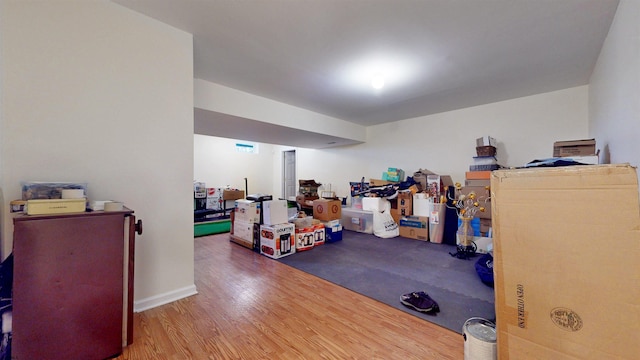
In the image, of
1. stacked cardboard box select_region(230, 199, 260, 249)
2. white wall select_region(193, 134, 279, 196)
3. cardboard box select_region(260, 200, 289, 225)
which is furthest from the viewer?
white wall select_region(193, 134, 279, 196)

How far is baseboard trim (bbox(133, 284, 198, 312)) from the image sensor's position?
2.03 m

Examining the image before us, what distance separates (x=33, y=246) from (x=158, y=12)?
197cm

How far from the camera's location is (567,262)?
0.93 meters

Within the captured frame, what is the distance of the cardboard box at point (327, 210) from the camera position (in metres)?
4.76

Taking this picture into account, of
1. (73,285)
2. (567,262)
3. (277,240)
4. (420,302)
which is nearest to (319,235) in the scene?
(277,240)

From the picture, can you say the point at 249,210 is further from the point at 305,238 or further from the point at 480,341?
the point at 480,341

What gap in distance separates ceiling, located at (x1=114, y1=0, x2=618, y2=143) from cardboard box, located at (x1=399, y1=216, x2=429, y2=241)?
2.29 meters

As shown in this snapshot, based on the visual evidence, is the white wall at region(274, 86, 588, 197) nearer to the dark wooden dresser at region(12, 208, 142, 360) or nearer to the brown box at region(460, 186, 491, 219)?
the brown box at region(460, 186, 491, 219)

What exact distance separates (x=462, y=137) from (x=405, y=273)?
3.28m

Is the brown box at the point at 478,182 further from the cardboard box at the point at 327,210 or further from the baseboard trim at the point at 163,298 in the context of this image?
the baseboard trim at the point at 163,298

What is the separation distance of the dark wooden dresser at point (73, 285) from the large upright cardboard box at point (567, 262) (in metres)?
2.23

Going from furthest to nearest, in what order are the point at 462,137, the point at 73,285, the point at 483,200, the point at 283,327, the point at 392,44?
1. the point at 462,137
2. the point at 483,200
3. the point at 392,44
4. the point at 283,327
5. the point at 73,285

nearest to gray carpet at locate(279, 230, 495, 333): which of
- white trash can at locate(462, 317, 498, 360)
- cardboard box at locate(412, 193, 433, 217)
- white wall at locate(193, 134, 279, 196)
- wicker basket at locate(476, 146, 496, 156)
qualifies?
white trash can at locate(462, 317, 498, 360)

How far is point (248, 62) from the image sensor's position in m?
2.80
